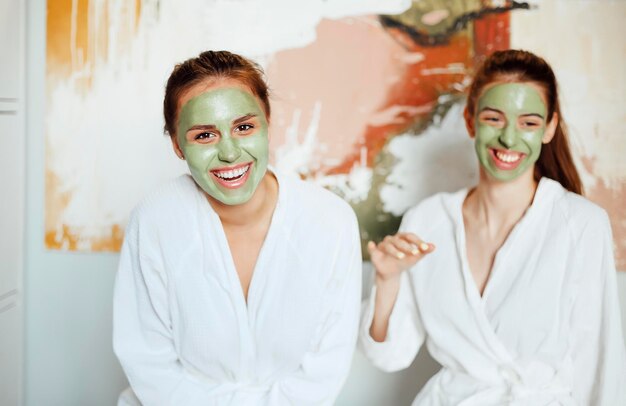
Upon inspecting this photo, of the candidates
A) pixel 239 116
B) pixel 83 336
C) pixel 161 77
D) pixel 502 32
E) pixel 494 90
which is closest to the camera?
pixel 239 116

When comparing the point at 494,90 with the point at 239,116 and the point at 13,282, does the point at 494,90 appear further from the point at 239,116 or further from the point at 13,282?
the point at 13,282

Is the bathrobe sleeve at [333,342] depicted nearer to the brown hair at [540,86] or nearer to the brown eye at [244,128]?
the brown eye at [244,128]

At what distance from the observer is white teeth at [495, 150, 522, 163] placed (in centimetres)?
157

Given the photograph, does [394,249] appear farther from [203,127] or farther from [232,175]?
[203,127]

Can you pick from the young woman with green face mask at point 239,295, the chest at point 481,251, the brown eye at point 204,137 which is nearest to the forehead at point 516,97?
the chest at point 481,251

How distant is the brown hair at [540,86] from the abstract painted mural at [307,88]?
35 cm

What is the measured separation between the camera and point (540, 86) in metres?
1.59

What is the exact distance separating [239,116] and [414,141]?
73 cm

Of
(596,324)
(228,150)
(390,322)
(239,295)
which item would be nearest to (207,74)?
(228,150)

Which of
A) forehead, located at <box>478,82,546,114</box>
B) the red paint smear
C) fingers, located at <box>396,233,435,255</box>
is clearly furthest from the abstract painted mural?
fingers, located at <box>396,233,435,255</box>

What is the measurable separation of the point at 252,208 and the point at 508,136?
583 mm

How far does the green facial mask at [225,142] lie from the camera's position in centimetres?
145

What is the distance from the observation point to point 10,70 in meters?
2.08

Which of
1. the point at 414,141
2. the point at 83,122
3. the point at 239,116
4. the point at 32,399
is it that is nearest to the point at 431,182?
the point at 414,141
